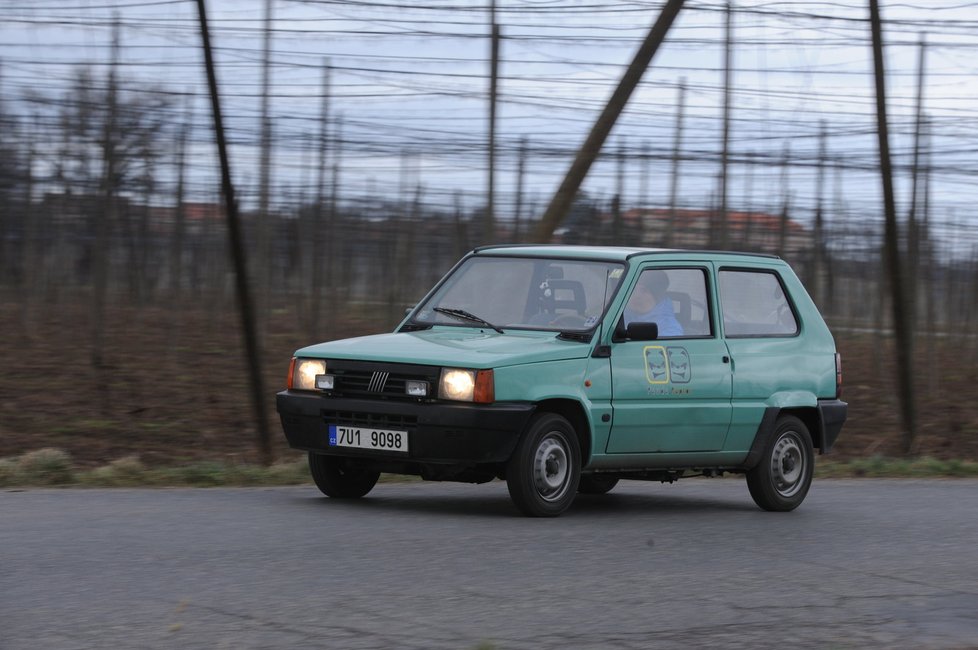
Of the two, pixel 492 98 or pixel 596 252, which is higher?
pixel 492 98

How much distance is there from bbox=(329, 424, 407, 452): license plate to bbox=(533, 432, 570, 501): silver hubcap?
Result: 31.9 inches

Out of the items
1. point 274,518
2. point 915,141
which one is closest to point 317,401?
point 274,518

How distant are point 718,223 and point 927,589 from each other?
56.8 feet

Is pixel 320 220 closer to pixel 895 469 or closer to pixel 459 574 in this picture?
pixel 895 469

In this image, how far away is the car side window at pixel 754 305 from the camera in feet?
33.2

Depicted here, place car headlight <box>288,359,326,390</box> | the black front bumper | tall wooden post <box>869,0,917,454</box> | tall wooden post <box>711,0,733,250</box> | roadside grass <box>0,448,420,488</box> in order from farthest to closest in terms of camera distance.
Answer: tall wooden post <box>711,0,733,250</box>
tall wooden post <box>869,0,917,454</box>
roadside grass <box>0,448,420,488</box>
car headlight <box>288,359,326,390</box>
the black front bumper

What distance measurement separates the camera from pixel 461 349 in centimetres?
872

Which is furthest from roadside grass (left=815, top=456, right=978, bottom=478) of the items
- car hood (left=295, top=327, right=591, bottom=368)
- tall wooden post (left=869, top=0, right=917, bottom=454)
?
car hood (left=295, top=327, right=591, bottom=368)

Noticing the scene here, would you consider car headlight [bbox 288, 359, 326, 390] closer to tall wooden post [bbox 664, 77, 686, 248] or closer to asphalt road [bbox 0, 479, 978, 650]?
asphalt road [bbox 0, 479, 978, 650]

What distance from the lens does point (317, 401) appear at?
29.2 feet

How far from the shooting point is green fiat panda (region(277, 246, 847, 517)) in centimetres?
852

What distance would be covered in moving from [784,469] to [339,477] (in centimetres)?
317

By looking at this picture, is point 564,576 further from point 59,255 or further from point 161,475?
point 59,255

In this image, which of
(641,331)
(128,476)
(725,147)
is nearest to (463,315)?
(641,331)
